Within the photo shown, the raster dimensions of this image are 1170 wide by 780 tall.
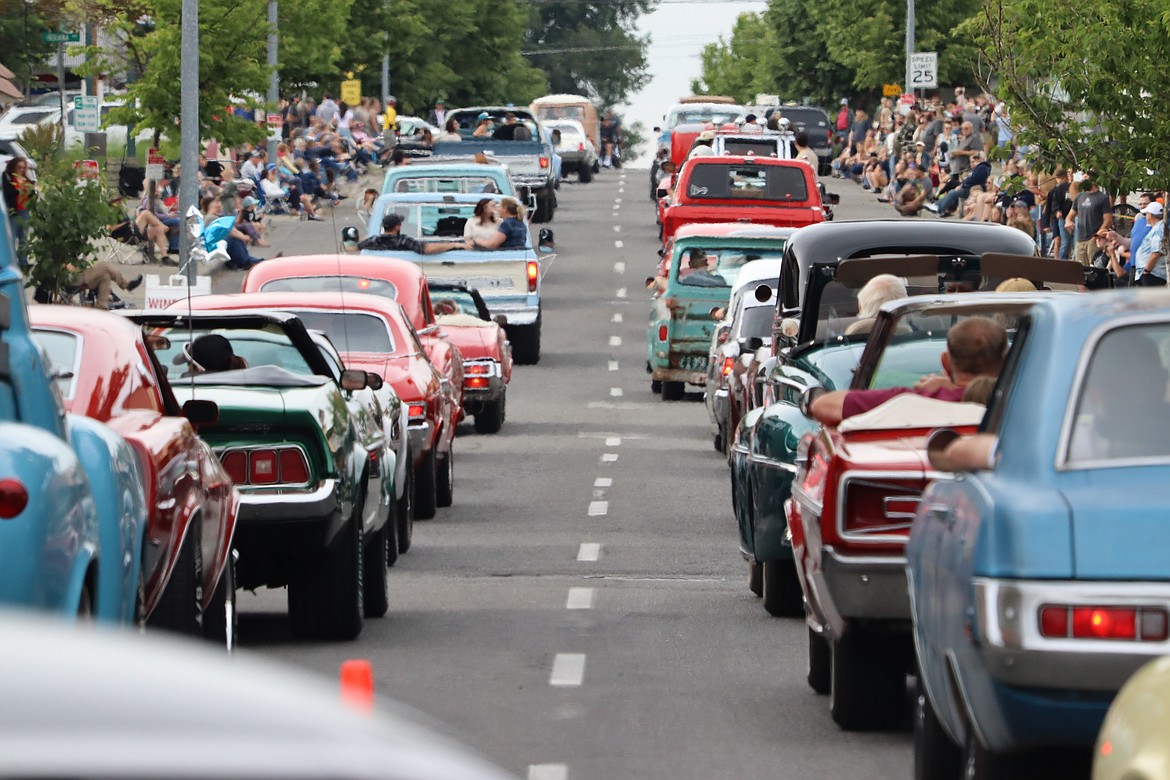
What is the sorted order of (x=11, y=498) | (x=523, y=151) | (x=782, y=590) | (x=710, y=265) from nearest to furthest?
(x=11, y=498) < (x=782, y=590) < (x=710, y=265) < (x=523, y=151)

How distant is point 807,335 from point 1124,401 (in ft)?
21.1

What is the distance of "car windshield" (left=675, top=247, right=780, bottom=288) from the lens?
1016 inches

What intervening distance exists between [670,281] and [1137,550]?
20.5m

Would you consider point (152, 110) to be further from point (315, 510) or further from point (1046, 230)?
point (315, 510)

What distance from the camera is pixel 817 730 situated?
27.9 ft

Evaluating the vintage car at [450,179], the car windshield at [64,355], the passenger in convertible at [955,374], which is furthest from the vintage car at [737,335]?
the vintage car at [450,179]

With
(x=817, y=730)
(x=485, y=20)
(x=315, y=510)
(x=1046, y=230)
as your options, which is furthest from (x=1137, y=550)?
(x=485, y=20)

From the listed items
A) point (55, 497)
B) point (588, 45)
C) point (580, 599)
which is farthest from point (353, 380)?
point (588, 45)

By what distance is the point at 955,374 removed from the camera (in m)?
8.66

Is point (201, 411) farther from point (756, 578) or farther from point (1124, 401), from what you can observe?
point (1124, 401)

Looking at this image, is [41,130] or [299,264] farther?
[41,130]

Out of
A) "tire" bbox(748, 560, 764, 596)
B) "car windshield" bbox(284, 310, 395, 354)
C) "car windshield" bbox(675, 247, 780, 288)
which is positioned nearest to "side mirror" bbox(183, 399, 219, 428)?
"tire" bbox(748, 560, 764, 596)

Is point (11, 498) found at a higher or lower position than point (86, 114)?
lower

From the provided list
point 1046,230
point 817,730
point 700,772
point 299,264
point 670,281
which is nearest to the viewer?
point 700,772
